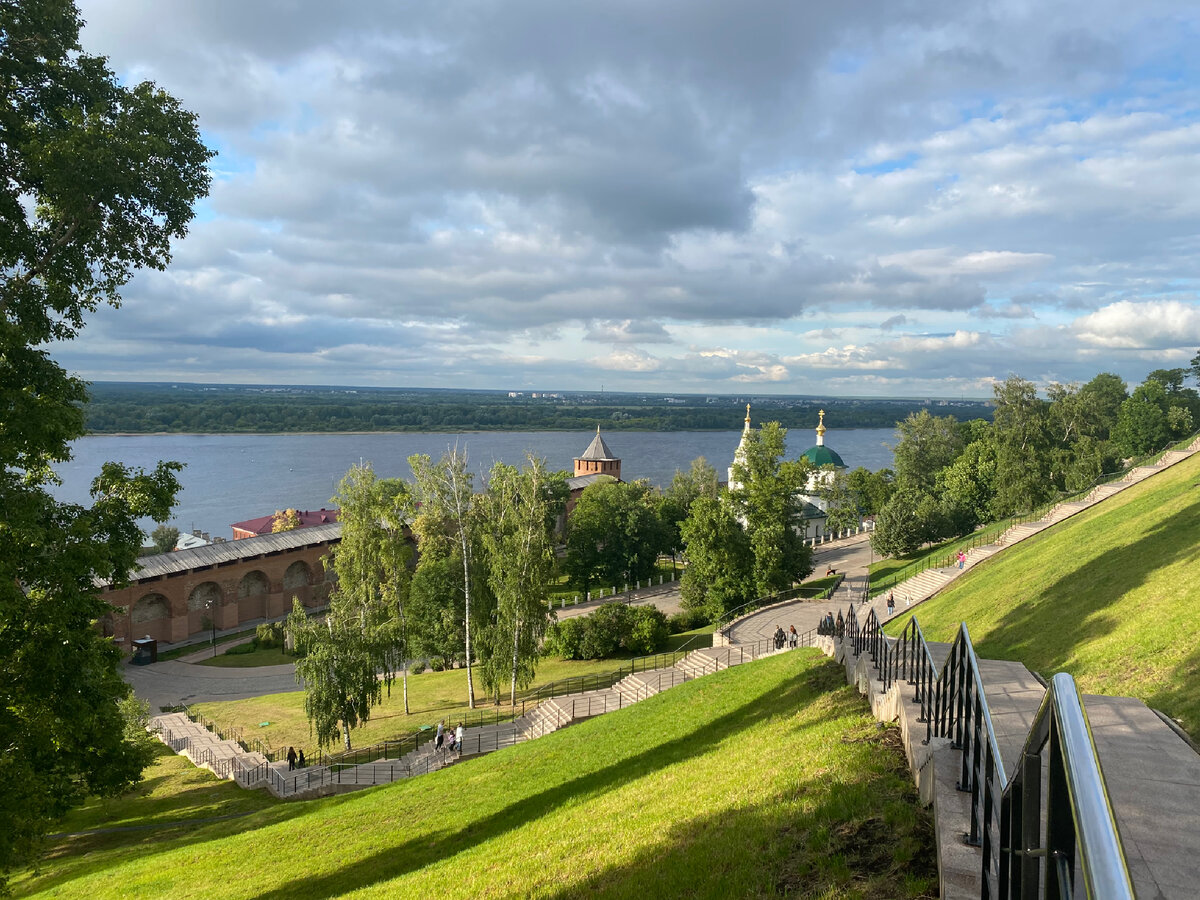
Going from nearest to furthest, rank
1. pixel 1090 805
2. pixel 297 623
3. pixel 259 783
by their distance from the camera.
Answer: pixel 1090 805
pixel 259 783
pixel 297 623

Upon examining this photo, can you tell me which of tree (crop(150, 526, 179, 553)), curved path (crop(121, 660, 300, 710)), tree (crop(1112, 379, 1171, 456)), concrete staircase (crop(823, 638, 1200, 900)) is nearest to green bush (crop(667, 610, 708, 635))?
curved path (crop(121, 660, 300, 710))

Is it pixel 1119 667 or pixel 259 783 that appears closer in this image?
pixel 1119 667

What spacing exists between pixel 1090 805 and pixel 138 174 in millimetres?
10577

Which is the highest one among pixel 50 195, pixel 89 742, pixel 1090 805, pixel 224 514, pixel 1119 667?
pixel 50 195

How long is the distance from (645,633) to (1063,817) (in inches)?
996

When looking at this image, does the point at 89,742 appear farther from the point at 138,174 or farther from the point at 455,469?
the point at 455,469

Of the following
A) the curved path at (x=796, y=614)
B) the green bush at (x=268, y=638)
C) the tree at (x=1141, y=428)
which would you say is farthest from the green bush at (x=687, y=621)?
the tree at (x=1141, y=428)

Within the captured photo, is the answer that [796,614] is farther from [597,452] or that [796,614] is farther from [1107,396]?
[1107,396]

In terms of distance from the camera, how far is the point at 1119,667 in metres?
8.43

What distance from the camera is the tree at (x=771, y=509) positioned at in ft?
92.2

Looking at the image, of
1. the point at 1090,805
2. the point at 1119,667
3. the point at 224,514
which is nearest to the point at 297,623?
the point at 1119,667

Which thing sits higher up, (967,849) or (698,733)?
(967,849)

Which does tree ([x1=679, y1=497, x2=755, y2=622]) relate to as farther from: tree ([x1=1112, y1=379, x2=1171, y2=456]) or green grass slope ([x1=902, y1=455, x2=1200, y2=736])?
tree ([x1=1112, y1=379, x2=1171, y2=456])

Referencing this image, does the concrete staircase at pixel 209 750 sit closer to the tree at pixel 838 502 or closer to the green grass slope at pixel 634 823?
the green grass slope at pixel 634 823
